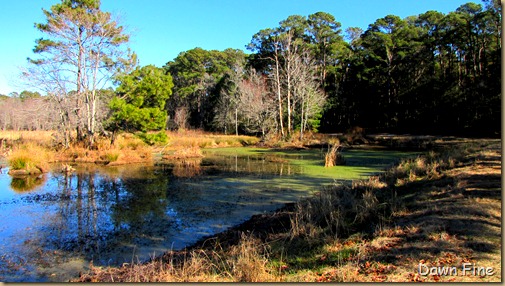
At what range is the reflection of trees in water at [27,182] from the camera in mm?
11273

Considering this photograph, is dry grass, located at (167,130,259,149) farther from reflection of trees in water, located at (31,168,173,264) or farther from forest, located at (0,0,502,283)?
reflection of trees in water, located at (31,168,173,264)

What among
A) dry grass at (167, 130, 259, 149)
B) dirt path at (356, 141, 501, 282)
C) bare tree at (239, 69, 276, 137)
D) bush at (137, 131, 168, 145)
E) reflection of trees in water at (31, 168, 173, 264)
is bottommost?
reflection of trees in water at (31, 168, 173, 264)

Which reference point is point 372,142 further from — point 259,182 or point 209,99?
point 209,99

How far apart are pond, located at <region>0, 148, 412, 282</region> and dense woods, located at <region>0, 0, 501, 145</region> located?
6378mm

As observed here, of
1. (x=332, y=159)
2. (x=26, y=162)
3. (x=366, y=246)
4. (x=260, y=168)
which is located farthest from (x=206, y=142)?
(x=366, y=246)

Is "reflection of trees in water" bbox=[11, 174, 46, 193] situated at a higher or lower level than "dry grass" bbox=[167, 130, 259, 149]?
lower

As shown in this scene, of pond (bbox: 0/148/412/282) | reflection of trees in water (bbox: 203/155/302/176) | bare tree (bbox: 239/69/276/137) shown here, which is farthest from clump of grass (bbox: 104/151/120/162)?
bare tree (bbox: 239/69/276/137)

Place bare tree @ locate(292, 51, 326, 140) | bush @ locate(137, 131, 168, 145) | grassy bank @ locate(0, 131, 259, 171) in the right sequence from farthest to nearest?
1. bare tree @ locate(292, 51, 326, 140)
2. bush @ locate(137, 131, 168, 145)
3. grassy bank @ locate(0, 131, 259, 171)

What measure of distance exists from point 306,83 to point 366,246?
29155 mm

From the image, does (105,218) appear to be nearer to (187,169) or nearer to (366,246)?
(366,246)

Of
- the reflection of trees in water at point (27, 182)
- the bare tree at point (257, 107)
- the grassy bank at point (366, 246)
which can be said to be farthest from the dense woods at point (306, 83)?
the grassy bank at point (366, 246)

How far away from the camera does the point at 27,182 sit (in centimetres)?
1241

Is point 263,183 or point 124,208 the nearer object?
point 124,208

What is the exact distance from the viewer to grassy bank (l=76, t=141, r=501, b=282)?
3615mm
